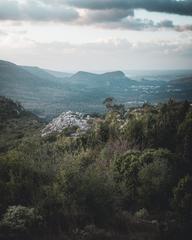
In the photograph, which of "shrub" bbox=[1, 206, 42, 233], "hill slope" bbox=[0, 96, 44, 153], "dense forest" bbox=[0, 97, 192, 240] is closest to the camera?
"shrub" bbox=[1, 206, 42, 233]

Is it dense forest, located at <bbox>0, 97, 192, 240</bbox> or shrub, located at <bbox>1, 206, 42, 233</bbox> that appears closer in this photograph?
shrub, located at <bbox>1, 206, 42, 233</bbox>

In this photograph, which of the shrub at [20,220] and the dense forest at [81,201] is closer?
the shrub at [20,220]

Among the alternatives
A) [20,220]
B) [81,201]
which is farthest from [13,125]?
[20,220]

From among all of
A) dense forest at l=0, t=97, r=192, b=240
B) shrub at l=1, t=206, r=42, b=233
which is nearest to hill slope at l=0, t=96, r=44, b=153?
dense forest at l=0, t=97, r=192, b=240

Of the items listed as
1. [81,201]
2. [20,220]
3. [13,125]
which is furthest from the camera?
[13,125]

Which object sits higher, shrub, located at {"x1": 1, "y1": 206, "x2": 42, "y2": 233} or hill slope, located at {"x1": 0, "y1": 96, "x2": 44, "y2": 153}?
shrub, located at {"x1": 1, "y1": 206, "x2": 42, "y2": 233}

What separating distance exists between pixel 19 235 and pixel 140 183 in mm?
17855

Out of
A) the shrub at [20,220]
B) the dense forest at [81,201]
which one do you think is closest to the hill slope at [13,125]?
the dense forest at [81,201]

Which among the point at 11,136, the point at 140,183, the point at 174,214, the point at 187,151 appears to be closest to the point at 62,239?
the point at 174,214

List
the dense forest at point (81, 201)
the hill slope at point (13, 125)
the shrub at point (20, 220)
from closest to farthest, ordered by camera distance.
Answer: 1. the shrub at point (20, 220)
2. the dense forest at point (81, 201)
3. the hill slope at point (13, 125)

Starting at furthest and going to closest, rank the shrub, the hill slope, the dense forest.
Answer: the hill slope < the dense forest < the shrub

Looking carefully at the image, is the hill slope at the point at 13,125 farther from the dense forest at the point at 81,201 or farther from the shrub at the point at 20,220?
the shrub at the point at 20,220

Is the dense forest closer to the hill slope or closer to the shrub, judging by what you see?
the shrub

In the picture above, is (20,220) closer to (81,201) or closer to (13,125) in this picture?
(81,201)
